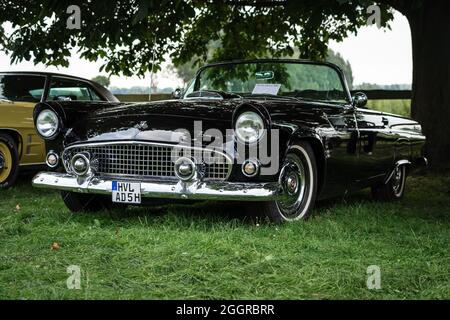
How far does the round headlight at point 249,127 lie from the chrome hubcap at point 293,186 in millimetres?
355

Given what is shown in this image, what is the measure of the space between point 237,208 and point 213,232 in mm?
1170

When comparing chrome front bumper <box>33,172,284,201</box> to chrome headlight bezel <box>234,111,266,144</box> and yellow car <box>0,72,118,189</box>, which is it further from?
yellow car <box>0,72,118,189</box>

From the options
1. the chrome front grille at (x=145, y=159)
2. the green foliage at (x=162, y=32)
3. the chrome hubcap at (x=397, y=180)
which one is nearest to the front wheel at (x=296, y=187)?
the chrome front grille at (x=145, y=159)

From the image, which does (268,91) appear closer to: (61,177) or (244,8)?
(61,177)

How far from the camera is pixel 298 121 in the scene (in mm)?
4758

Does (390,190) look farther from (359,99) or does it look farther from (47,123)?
(47,123)

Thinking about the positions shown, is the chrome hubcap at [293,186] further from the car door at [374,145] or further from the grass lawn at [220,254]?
the car door at [374,145]

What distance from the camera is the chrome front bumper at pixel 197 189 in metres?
4.32

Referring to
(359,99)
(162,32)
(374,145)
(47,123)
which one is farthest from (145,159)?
(162,32)

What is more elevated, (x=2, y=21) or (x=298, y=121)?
(x=2, y=21)

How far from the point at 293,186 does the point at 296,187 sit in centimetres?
7

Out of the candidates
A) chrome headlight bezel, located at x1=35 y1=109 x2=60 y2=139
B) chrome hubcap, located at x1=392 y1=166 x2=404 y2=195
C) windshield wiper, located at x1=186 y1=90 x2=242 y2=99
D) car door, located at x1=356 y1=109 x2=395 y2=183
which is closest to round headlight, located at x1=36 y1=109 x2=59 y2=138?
chrome headlight bezel, located at x1=35 y1=109 x2=60 y2=139
